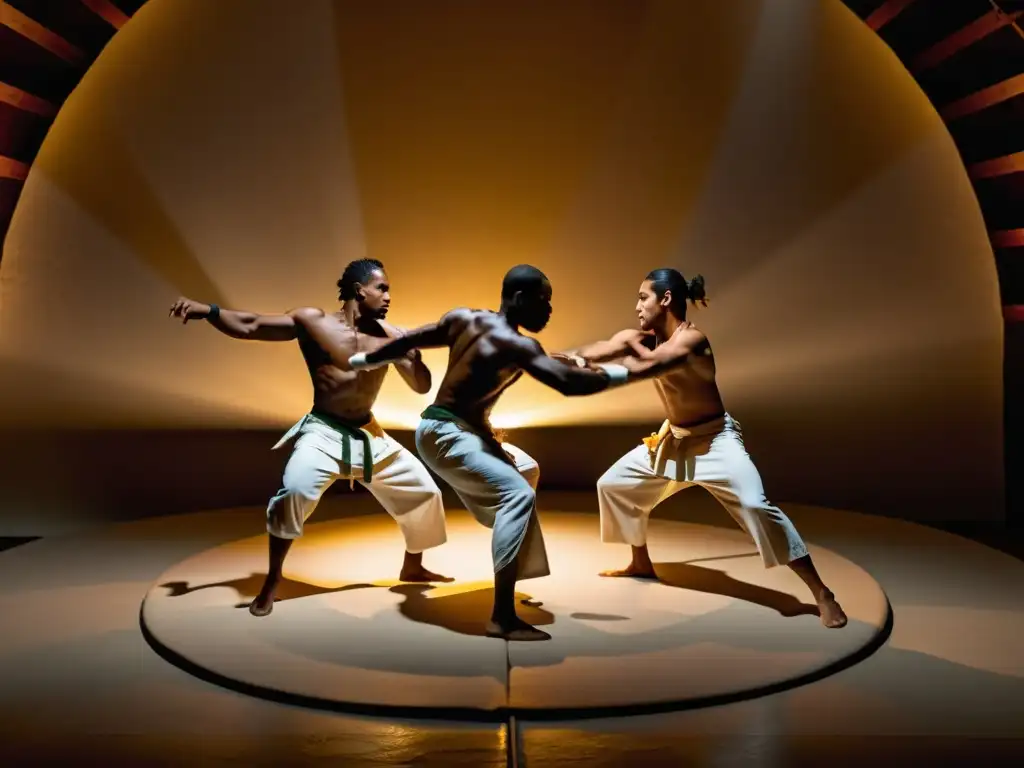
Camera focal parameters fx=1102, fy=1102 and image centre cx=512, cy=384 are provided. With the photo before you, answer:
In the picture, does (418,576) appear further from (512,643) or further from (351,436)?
(512,643)

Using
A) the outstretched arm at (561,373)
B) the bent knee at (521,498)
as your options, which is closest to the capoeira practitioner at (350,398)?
the outstretched arm at (561,373)

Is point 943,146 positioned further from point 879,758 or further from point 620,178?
point 879,758

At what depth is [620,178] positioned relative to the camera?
6.38 m

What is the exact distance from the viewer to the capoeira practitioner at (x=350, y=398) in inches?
159

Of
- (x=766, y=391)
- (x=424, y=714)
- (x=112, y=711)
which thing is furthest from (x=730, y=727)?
(x=766, y=391)

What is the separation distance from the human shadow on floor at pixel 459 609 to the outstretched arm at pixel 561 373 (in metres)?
0.83

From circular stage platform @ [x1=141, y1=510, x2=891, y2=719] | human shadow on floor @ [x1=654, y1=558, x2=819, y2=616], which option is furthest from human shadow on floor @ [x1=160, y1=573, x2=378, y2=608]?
human shadow on floor @ [x1=654, y1=558, x2=819, y2=616]

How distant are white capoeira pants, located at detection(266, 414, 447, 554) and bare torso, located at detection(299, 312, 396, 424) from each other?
0.28 ft

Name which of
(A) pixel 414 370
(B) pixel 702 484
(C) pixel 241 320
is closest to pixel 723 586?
(B) pixel 702 484

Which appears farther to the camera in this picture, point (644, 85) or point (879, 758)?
point (644, 85)

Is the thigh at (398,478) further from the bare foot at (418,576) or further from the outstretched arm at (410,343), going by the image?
the outstretched arm at (410,343)

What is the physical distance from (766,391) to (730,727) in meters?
3.86

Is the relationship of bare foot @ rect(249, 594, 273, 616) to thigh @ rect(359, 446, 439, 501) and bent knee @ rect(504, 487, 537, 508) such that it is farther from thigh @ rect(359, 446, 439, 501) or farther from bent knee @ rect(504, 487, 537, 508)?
bent knee @ rect(504, 487, 537, 508)

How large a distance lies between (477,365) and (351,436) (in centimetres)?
68
